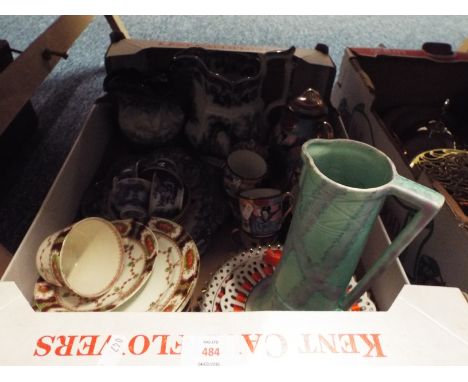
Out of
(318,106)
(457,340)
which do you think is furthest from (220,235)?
(457,340)

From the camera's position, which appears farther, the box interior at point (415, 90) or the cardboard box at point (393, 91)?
the box interior at point (415, 90)

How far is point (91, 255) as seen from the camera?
522mm

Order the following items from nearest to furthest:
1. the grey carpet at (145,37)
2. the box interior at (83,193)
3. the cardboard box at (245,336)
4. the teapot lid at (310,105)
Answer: the cardboard box at (245,336) < the box interior at (83,193) < the teapot lid at (310,105) < the grey carpet at (145,37)

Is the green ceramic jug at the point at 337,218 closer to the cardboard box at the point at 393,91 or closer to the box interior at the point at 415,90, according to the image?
the cardboard box at the point at 393,91

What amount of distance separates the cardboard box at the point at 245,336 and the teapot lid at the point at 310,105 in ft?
1.02

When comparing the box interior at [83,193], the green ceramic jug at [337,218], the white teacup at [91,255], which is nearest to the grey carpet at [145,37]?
the box interior at [83,193]

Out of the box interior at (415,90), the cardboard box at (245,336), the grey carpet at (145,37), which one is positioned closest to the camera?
the cardboard box at (245,336)

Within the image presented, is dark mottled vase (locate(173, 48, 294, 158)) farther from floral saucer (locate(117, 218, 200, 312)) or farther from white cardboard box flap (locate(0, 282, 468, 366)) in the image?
white cardboard box flap (locate(0, 282, 468, 366))

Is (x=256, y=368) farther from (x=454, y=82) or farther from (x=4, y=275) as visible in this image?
(x=454, y=82)

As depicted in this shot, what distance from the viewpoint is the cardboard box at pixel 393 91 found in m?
0.58

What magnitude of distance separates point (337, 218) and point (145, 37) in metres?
1.34

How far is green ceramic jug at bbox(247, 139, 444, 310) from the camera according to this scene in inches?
12.4

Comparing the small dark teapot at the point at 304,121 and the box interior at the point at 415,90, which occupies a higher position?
the small dark teapot at the point at 304,121

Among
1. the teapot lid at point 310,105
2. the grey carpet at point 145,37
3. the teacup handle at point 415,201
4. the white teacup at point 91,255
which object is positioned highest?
the teacup handle at point 415,201
